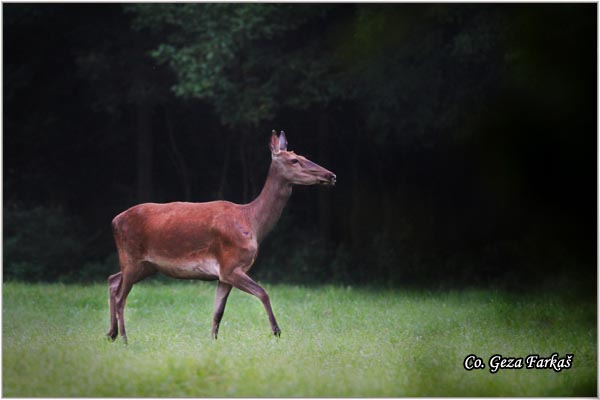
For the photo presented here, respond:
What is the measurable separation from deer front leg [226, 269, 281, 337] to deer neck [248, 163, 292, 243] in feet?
1.99

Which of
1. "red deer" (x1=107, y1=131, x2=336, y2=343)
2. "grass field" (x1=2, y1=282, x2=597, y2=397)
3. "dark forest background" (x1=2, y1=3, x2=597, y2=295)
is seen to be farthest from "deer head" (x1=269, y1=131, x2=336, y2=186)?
"dark forest background" (x1=2, y1=3, x2=597, y2=295)

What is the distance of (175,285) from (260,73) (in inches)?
160

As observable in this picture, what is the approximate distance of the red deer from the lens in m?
10.1

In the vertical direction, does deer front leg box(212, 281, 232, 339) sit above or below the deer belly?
below

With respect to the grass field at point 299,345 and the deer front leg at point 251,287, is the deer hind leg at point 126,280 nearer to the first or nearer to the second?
the grass field at point 299,345

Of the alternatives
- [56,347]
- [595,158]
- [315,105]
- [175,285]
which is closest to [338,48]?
[315,105]

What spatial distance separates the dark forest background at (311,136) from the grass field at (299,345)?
182 cm

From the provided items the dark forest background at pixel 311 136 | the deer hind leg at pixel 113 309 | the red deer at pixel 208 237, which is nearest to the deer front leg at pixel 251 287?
the red deer at pixel 208 237

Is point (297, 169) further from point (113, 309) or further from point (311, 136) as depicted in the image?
point (311, 136)

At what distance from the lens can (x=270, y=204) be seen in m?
10.4

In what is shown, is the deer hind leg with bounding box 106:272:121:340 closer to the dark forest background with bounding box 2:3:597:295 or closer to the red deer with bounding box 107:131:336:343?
the red deer with bounding box 107:131:336:343

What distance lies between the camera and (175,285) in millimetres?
17672

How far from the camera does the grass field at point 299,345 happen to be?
8250 mm

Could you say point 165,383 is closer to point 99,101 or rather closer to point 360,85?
point 360,85
